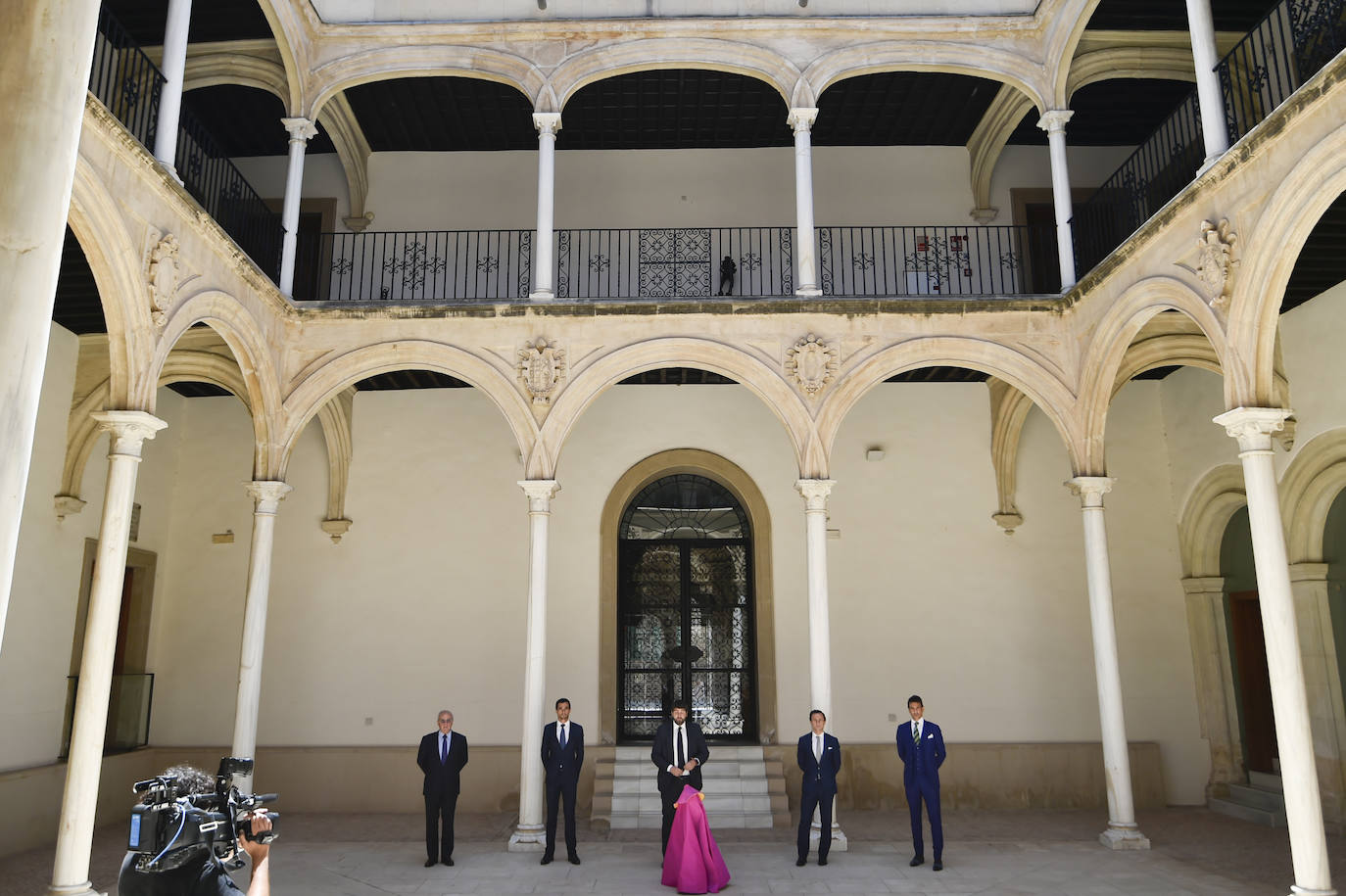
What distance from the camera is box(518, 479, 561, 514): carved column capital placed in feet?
32.0

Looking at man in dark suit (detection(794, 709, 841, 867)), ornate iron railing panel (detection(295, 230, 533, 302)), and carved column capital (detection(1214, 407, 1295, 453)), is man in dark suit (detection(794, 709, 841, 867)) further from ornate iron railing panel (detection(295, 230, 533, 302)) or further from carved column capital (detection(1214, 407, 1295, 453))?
ornate iron railing panel (detection(295, 230, 533, 302))

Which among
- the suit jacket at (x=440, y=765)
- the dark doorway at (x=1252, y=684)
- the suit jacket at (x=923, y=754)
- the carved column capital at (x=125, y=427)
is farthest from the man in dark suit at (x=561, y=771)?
the dark doorway at (x=1252, y=684)

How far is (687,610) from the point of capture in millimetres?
12258

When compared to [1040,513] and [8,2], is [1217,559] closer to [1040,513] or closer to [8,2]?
[1040,513]

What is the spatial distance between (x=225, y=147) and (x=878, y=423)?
867 cm

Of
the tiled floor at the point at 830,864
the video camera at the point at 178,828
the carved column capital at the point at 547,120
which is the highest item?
Result: the carved column capital at the point at 547,120

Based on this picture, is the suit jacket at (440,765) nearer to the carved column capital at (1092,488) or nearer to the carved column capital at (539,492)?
the carved column capital at (539,492)

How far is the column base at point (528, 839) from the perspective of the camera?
895cm

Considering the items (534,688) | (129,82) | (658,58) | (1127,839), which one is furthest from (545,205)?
(1127,839)

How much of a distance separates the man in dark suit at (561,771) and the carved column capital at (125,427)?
3.84m

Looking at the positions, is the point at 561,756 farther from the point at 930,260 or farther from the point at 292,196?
the point at 930,260

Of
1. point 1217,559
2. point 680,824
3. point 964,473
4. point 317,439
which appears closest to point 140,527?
point 317,439

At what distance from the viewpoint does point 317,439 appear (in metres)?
12.3

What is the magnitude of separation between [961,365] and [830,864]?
4819 mm
